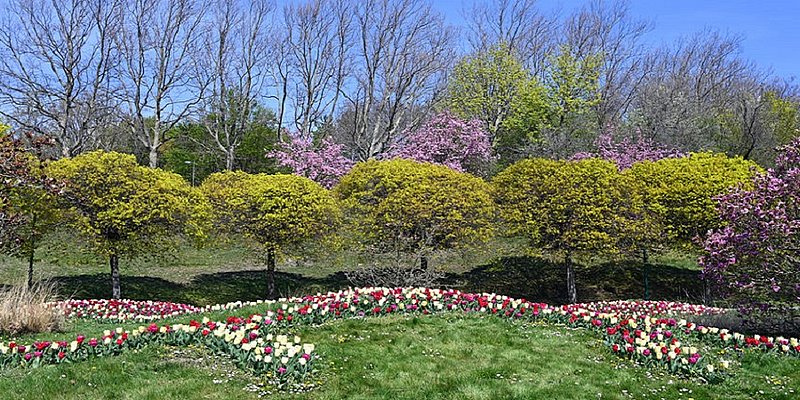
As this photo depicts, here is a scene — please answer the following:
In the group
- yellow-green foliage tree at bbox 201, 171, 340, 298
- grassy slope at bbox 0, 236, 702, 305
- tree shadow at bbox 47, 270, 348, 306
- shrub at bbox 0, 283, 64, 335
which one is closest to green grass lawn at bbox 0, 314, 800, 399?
shrub at bbox 0, 283, 64, 335

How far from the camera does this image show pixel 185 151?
41500 mm

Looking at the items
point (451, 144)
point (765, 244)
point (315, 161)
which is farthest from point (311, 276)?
point (765, 244)

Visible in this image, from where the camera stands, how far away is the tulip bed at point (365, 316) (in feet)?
21.7

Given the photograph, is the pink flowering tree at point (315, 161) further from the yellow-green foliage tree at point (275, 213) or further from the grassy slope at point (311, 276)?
the yellow-green foliage tree at point (275, 213)

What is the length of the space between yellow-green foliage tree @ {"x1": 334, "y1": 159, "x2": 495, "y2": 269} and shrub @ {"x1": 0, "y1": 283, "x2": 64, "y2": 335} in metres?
8.42

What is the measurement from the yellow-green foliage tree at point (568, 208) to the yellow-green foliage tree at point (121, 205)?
8697mm

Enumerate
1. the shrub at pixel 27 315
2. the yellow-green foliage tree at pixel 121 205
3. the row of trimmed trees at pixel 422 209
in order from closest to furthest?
1. the shrub at pixel 27 315
2. the yellow-green foliage tree at pixel 121 205
3. the row of trimmed trees at pixel 422 209

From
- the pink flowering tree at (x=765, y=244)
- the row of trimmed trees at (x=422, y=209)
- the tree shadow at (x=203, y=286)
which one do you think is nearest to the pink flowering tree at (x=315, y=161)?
the tree shadow at (x=203, y=286)

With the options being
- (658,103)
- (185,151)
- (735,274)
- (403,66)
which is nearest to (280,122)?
(403,66)

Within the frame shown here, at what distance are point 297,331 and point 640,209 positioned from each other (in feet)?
38.9

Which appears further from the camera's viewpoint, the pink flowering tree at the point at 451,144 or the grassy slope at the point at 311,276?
the pink flowering tree at the point at 451,144

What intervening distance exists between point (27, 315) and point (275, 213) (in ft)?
26.2

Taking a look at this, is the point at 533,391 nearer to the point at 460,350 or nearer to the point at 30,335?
the point at 460,350

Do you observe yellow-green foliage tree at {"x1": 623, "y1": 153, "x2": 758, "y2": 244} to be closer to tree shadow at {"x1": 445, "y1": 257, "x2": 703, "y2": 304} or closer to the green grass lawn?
tree shadow at {"x1": 445, "y1": 257, "x2": 703, "y2": 304}
